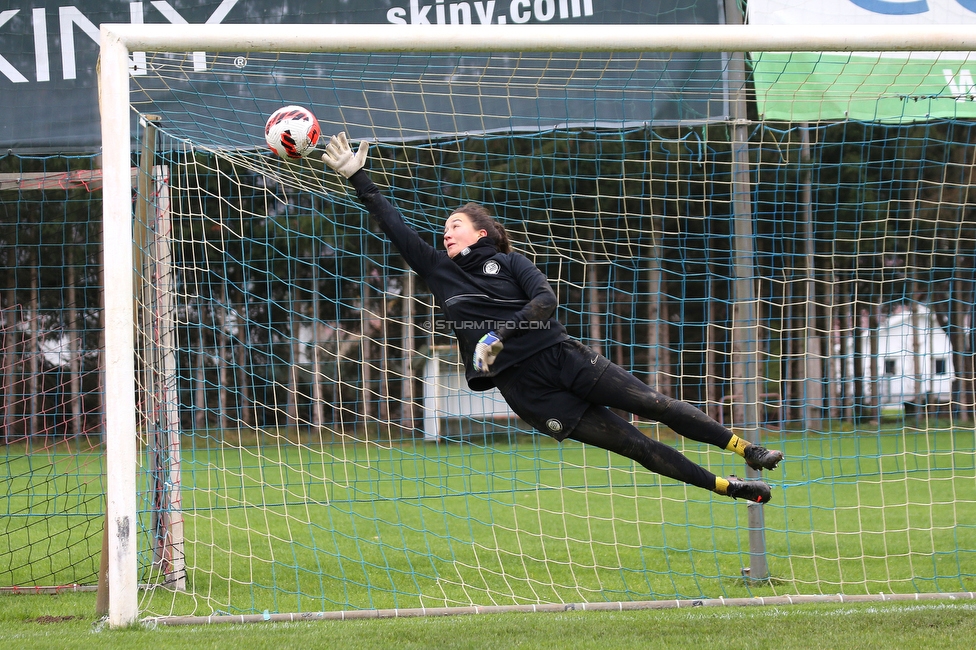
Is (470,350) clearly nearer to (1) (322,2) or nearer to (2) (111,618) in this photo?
(2) (111,618)

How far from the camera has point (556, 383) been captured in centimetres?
438

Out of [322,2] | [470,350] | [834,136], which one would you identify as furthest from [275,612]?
[834,136]

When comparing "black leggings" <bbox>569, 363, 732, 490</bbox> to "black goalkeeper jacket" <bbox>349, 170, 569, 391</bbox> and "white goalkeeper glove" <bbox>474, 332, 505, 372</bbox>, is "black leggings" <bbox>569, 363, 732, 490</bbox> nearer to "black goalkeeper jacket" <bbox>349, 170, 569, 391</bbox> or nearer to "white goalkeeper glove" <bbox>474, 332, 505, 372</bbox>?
"black goalkeeper jacket" <bbox>349, 170, 569, 391</bbox>

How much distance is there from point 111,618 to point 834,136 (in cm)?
1358

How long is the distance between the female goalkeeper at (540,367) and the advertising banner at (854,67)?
2.84 m

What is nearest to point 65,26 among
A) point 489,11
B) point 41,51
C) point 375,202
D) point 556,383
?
point 41,51

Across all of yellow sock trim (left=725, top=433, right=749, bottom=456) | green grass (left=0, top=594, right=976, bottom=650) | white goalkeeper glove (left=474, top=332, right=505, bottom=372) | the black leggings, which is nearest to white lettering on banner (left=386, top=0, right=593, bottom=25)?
the black leggings

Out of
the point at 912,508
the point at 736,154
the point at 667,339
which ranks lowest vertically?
the point at 912,508

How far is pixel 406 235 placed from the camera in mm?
4508

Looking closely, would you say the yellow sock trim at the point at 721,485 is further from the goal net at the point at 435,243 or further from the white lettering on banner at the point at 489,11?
the white lettering on banner at the point at 489,11

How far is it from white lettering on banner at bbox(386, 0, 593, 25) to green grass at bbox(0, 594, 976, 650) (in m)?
4.48

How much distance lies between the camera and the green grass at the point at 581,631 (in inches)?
172

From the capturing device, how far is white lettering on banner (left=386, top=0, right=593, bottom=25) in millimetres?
6629

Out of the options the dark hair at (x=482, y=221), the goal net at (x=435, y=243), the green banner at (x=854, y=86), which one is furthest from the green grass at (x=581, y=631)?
the green banner at (x=854, y=86)
